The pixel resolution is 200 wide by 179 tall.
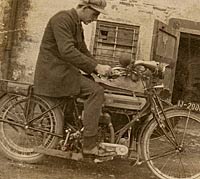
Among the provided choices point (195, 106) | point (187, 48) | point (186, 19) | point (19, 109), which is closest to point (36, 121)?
point (19, 109)

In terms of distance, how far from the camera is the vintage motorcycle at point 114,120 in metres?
5.54

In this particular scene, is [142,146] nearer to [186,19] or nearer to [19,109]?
[19,109]

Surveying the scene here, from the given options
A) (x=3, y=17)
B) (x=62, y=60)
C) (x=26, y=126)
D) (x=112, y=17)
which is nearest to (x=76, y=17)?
(x=62, y=60)

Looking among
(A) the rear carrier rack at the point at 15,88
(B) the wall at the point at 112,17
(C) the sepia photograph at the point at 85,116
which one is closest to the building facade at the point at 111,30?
(B) the wall at the point at 112,17

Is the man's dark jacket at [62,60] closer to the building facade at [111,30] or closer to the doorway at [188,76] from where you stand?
the building facade at [111,30]

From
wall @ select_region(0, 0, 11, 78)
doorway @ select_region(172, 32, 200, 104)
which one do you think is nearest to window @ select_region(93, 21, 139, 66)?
wall @ select_region(0, 0, 11, 78)

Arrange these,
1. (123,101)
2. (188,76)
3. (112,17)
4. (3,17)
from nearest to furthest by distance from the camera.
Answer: (123,101) < (3,17) < (112,17) < (188,76)

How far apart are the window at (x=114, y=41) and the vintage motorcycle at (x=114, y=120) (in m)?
5.98

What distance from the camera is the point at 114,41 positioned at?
11820 millimetres

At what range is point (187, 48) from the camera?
1512cm

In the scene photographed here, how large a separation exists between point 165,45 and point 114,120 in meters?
5.79

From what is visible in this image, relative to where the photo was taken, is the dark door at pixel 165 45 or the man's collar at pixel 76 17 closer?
the man's collar at pixel 76 17

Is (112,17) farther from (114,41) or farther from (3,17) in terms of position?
(3,17)

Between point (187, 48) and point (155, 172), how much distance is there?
9892 millimetres
